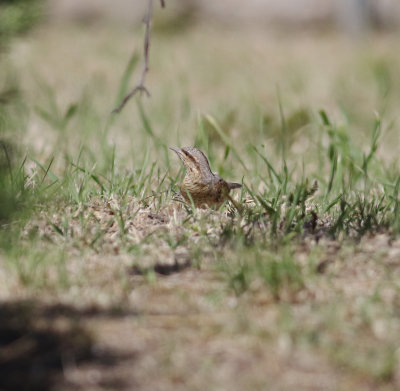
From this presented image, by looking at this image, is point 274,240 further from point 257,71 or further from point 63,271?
point 257,71

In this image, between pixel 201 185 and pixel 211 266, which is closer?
pixel 211 266

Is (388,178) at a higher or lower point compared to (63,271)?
lower

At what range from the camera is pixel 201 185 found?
3805 mm

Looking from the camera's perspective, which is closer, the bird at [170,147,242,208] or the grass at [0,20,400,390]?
the grass at [0,20,400,390]

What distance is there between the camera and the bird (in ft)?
12.5

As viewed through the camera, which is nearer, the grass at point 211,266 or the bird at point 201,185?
the grass at point 211,266

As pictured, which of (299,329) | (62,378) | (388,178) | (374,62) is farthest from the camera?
(374,62)

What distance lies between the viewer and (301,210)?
387 centimetres

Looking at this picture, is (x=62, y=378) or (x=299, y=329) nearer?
(x=62, y=378)

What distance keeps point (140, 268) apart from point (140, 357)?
2.19ft

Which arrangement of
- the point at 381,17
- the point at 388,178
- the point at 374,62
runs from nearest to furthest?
1. the point at 388,178
2. the point at 374,62
3. the point at 381,17

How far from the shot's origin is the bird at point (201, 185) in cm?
381

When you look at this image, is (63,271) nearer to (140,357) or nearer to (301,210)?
(140,357)

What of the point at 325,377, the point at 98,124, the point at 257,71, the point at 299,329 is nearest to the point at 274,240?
the point at 299,329
